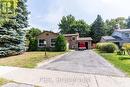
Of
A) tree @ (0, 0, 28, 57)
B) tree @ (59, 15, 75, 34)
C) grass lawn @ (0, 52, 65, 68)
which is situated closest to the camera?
grass lawn @ (0, 52, 65, 68)

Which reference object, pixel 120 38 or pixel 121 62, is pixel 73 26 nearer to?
pixel 120 38

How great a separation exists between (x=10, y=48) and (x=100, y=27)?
43857 mm

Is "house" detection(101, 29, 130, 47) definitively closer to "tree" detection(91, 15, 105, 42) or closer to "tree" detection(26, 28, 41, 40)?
"tree" detection(91, 15, 105, 42)

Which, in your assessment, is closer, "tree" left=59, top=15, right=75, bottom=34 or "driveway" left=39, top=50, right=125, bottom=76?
"driveway" left=39, top=50, right=125, bottom=76

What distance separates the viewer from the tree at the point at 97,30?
6309cm

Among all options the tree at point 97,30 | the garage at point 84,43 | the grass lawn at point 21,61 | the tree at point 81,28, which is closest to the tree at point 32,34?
the garage at point 84,43

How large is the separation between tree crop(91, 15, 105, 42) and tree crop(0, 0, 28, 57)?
38.0 metres

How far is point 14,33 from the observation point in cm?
2477

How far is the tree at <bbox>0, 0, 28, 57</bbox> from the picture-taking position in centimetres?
2350

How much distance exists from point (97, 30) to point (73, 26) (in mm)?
9382

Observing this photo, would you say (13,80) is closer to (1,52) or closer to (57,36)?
(1,52)

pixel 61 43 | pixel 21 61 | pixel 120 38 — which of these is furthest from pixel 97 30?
pixel 21 61

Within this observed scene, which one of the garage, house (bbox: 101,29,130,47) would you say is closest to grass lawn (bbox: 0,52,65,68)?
the garage

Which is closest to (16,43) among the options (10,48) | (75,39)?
(10,48)
